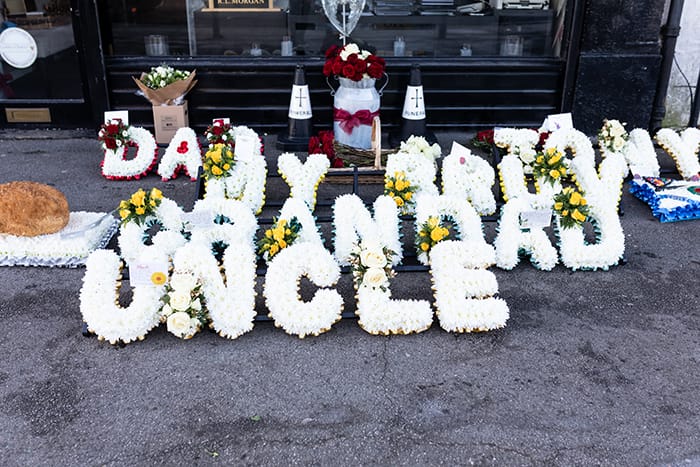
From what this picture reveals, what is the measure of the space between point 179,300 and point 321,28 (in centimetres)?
456

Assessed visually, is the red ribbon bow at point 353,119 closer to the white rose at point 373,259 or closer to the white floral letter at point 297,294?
the white floral letter at point 297,294

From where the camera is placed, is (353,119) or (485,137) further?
(485,137)

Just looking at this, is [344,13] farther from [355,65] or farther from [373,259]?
[373,259]

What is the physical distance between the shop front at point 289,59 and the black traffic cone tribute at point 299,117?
0.51m

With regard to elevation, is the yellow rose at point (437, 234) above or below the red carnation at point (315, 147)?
below

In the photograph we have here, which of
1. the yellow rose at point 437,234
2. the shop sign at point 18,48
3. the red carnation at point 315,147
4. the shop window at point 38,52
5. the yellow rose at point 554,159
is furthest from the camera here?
the shop sign at point 18,48

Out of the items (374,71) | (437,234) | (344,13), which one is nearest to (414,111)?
(374,71)

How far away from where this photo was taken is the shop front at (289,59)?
23.0 feet

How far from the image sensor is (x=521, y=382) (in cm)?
336

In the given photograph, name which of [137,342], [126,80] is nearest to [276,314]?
[137,342]

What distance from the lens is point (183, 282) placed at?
3.48 meters

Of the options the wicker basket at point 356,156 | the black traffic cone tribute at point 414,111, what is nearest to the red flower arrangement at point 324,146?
the wicker basket at point 356,156

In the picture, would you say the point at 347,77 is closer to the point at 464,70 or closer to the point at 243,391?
the point at 464,70

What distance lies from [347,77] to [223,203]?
2.22 meters
